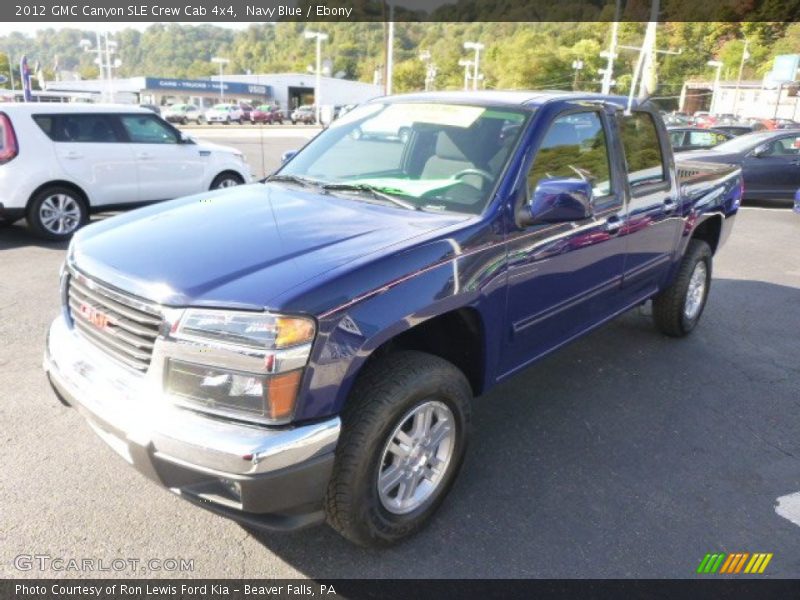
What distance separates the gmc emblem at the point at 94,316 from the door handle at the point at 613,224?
2669 mm

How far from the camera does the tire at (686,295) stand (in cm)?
497

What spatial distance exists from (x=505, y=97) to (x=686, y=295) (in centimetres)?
242

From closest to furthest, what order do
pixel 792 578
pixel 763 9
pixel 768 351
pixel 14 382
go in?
pixel 792 578 → pixel 14 382 → pixel 768 351 → pixel 763 9

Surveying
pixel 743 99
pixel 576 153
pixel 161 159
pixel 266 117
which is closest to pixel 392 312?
pixel 576 153

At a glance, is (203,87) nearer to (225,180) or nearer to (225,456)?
(225,180)

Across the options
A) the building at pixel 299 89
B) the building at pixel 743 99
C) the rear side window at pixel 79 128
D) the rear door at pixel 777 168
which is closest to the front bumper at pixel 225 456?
the rear side window at pixel 79 128

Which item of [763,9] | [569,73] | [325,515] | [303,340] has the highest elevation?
[763,9]

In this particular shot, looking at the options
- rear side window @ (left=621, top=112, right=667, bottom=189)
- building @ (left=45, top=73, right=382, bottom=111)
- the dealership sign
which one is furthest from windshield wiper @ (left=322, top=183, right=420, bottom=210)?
the dealership sign

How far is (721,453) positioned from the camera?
353 cm

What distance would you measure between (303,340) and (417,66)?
9499 cm

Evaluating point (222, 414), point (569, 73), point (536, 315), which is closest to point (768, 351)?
point (536, 315)

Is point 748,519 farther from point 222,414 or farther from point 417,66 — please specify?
point 417,66

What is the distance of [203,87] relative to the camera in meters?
78.1

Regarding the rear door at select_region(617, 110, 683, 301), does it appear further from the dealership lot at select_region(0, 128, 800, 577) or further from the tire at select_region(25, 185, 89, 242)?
the tire at select_region(25, 185, 89, 242)
